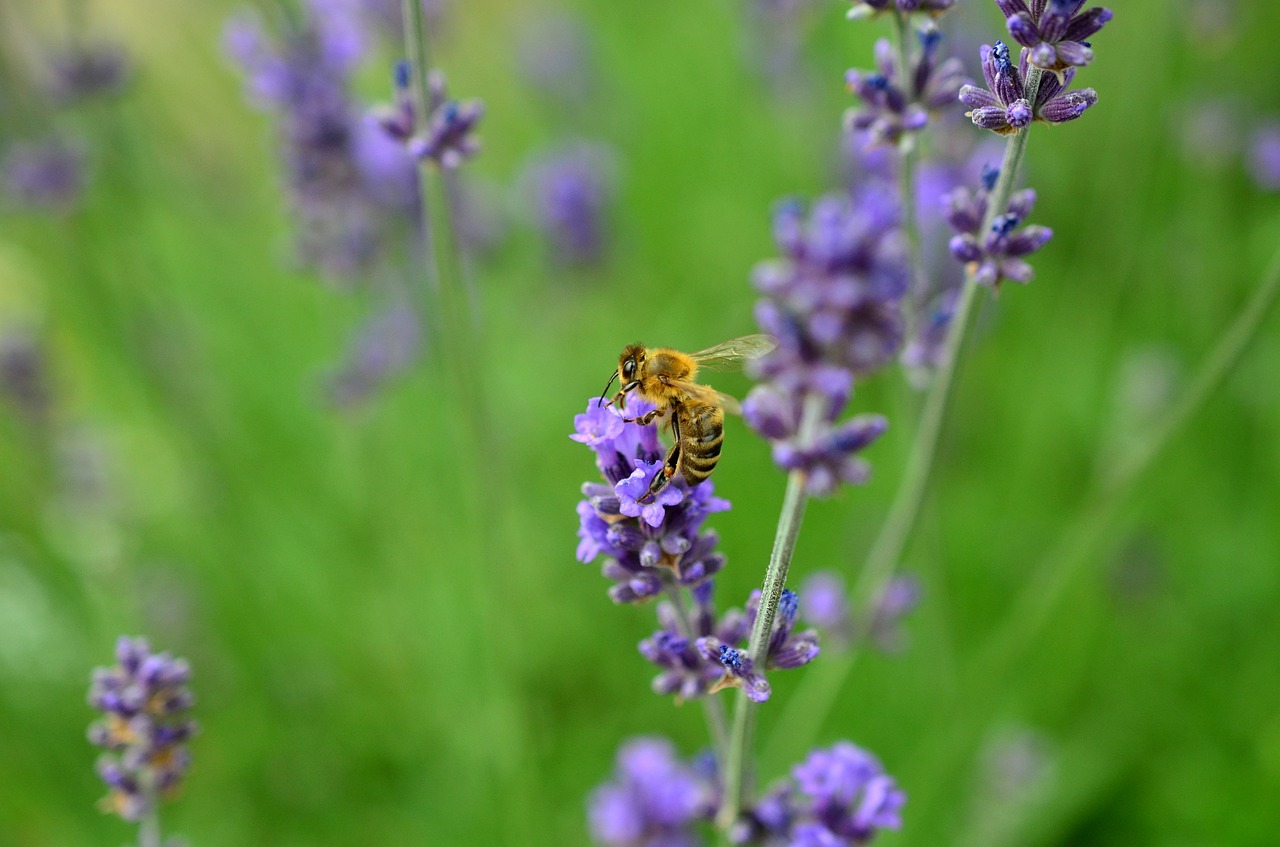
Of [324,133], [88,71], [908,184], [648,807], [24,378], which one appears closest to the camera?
[908,184]

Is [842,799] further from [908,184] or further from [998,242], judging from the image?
[908,184]

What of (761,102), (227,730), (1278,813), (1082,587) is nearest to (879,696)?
(1082,587)

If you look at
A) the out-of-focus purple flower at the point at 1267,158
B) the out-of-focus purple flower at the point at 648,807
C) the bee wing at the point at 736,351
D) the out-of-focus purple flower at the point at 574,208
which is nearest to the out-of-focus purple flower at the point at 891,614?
the out-of-focus purple flower at the point at 648,807

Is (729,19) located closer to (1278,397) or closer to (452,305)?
(1278,397)

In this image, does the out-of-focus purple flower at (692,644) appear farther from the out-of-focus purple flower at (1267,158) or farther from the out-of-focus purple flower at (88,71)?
the out-of-focus purple flower at (88,71)

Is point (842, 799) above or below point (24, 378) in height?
below

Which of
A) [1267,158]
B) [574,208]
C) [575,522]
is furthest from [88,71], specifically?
[1267,158]

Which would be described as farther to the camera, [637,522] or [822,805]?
[822,805]
